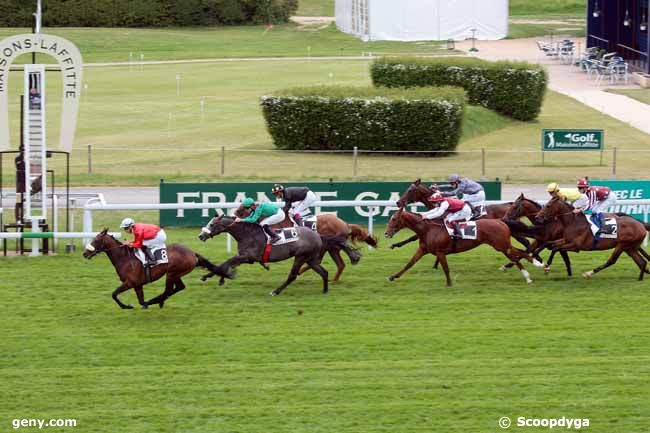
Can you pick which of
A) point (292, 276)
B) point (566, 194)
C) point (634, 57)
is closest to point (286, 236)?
point (292, 276)

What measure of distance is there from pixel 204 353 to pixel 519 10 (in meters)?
61.4

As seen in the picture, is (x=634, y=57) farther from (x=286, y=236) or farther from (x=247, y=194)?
(x=286, y=236)

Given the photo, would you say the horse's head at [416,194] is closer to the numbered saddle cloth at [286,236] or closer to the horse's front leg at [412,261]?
the horse's front leg at [412,261]

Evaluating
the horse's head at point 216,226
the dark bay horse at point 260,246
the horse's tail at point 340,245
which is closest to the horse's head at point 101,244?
the horse's head at point 216,226

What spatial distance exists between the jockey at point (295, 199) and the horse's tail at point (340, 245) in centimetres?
56

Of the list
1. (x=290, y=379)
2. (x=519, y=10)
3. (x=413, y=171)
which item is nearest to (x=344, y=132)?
(x=413, y=171)

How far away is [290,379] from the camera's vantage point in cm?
1224

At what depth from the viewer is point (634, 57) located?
4575cm

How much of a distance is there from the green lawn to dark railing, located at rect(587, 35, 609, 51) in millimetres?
8232

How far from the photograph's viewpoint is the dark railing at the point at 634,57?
141 ft

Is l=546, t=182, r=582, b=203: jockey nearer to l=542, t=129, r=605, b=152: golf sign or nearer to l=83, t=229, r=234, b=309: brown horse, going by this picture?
l=83, t=229, r=234, b=309: brown horse

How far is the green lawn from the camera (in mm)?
37653

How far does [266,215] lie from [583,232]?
4.43 m

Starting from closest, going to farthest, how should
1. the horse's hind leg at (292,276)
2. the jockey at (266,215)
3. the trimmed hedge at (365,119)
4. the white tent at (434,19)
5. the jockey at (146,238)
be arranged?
1. the jockey at (146,238)
2. the jockey at (266,215)
3. the horse's hind leg at (292,276)
4. the trimmed hedge at (365,119)
5. the white tent at (434,19)
